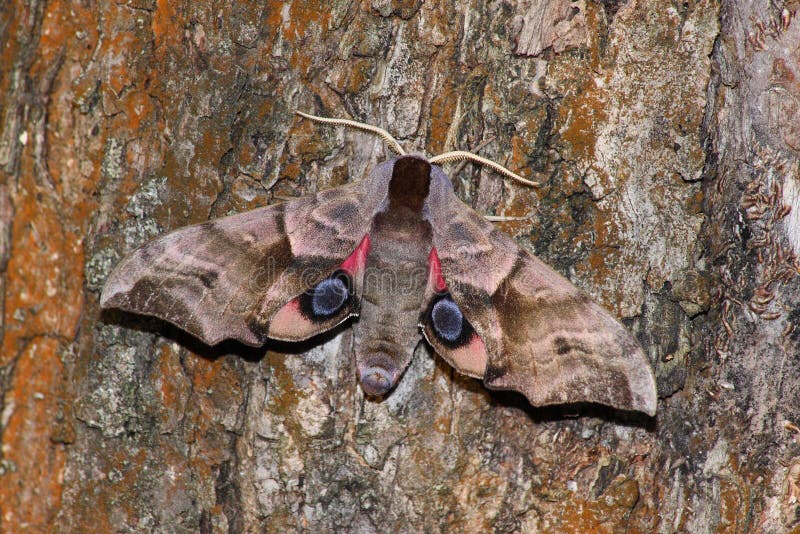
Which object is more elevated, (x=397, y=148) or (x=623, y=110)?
(x=623, y=110)

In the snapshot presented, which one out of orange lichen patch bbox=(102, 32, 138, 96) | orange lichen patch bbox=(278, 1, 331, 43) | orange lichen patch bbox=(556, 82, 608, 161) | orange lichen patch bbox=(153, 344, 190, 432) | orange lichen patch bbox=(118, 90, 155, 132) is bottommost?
orange lichen patch bbox=(153, 344, 190, 432)

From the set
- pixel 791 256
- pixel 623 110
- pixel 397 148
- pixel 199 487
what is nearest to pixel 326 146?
pixel 397 148

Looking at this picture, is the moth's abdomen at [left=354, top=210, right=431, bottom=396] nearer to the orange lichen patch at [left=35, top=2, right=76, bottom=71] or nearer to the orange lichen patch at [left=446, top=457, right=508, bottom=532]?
the orange lichen patch at [left=446, top=457, right=508, bottom=532]

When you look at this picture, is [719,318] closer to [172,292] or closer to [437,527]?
[437,527]

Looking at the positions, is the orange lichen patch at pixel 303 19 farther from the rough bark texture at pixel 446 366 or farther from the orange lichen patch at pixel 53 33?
the orange lichen patch at pixel 53 33

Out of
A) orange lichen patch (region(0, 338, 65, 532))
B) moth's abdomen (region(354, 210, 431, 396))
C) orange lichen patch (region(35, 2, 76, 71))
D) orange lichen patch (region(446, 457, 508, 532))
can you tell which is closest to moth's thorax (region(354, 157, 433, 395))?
moth's abdomen (region(354, 210, 431, 396))

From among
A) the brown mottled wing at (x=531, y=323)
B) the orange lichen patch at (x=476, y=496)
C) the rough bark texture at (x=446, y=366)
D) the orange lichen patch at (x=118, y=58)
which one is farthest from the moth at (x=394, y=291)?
the orange lichen patch at (x=118, y=58)

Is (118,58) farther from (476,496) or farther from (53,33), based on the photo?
(476,496)
